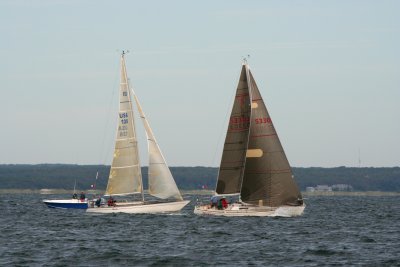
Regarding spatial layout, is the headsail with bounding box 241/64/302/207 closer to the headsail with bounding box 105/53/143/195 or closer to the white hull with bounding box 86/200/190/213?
the white hull with bounding box 86/200/190/213

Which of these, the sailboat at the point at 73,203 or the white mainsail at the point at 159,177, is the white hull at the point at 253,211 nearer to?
the white mainsail at the point at 159,177

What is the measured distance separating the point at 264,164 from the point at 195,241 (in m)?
15.9

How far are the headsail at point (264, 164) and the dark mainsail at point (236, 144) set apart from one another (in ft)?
2.27

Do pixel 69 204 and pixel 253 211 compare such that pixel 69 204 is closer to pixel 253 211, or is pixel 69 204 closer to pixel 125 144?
pixel 125 144

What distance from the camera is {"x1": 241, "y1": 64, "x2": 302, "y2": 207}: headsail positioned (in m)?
74.4

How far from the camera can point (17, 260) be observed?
49375 millimetres

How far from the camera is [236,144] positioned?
250 feet

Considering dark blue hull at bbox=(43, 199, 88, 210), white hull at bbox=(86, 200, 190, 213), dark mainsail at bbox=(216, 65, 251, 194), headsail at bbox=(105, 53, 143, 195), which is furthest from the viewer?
dark blue hull at bbox=(43, 199, 88, 210)

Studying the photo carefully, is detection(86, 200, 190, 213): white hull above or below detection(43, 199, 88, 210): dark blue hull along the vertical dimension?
below

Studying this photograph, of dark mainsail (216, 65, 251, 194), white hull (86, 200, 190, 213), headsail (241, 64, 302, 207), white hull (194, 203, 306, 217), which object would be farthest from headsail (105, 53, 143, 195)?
headsail (241, 64, 302, 207)

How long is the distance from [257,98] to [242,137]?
10.4ft

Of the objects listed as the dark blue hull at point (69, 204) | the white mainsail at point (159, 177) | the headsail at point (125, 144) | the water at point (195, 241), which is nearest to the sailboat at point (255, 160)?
the water at point (195, 241)

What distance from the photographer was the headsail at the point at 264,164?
74.4 metres

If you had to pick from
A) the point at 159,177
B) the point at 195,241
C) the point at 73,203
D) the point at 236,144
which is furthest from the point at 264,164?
the point at 73,203
